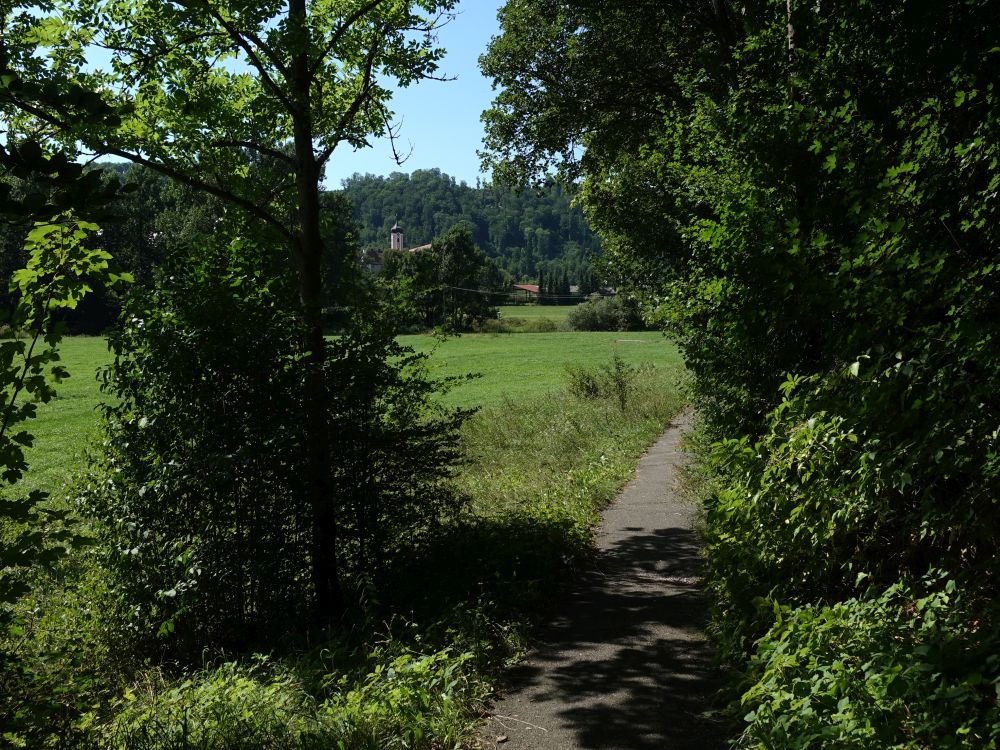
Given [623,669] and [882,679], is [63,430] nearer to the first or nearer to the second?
[623,669]

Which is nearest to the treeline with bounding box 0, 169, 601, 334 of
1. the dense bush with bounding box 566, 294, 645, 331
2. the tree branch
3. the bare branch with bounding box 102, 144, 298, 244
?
the bare branch with bounding box 102, 144, 298, 244

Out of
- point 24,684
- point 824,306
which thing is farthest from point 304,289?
point 824,306

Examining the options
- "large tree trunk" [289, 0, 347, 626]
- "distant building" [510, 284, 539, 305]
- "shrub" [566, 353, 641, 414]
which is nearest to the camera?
"large tree trunk" [289, 0, 347, 626]

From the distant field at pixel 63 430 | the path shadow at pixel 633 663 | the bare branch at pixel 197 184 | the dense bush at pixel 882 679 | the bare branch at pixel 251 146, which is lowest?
the distant field at pixel 63 430

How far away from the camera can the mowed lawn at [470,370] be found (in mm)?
21906

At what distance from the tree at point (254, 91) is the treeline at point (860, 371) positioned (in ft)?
12.3

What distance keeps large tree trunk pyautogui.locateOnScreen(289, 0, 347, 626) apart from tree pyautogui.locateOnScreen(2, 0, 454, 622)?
1cm

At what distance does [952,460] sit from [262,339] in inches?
242

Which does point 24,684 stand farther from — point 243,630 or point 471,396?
point 471,396

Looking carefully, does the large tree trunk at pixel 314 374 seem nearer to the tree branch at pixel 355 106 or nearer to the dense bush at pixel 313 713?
the tree branch at pixel 355 106

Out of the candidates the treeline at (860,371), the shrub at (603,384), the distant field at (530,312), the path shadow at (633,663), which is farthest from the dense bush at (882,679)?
the distant field at (530,312)

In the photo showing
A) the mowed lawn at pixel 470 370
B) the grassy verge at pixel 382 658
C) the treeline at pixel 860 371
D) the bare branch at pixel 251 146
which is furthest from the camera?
the mowed lawn at pixel 470 370

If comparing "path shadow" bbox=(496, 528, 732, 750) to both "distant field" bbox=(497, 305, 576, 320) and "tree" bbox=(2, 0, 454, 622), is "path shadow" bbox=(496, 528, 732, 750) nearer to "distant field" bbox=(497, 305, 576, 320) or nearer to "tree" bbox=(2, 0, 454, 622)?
"tree" bbox=(2, 0, 454, 622)

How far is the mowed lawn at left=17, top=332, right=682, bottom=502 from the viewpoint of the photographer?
21906 mm
